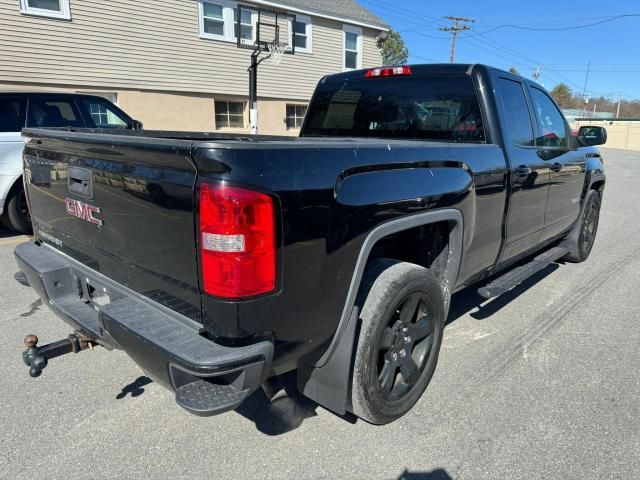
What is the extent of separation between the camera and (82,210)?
8.20 ft

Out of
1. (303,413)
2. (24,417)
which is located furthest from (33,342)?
(303,413)

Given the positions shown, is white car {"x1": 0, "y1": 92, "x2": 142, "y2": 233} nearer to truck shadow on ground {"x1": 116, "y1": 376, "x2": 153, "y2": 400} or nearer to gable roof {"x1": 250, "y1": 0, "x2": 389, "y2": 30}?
truck shadow on ground {"x1": 116, "y1": 376, "x2": 153, "y2": 400}

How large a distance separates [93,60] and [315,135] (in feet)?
34.5

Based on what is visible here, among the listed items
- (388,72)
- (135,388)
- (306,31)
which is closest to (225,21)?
(306,31)

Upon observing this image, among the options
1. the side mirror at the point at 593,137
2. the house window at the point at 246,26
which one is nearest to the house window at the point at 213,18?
the house window at the point at 246,26

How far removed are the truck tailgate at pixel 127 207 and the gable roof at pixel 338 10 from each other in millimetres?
13894

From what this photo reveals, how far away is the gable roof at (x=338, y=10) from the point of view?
1575 centimetres

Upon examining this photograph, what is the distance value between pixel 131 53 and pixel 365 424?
13162 millimetres

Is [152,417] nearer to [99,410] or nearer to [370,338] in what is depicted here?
[99,410]

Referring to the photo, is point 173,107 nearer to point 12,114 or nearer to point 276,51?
point 276,51

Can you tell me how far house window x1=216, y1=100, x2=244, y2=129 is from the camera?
617 inches

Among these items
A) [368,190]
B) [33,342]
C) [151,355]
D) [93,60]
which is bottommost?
[33,342]

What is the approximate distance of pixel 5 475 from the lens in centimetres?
220

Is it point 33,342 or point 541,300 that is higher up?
point 33,342
